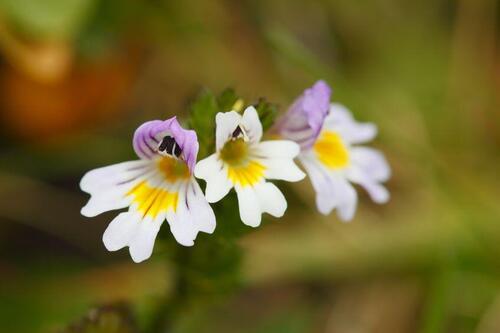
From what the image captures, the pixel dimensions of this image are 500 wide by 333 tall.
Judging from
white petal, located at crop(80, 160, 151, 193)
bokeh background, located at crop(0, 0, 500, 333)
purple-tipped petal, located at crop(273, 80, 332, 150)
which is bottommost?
white petal, located at crop(80, 160, 151, 193)

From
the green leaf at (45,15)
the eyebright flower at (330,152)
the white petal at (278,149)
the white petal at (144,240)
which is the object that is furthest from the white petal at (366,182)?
the green leaf at (45,15)

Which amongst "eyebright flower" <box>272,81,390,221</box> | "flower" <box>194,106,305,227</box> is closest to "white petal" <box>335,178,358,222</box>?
"eyebright flower" <box>272,81,390,221</box>

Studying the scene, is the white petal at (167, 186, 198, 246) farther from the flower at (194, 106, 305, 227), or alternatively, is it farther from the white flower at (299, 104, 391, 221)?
the white flower at (299, 104, 391, 221)

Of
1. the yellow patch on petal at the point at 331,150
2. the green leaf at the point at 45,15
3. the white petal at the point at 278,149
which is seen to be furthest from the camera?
the green leaf at the point at 45,15

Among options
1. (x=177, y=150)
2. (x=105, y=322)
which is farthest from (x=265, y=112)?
(x=105, y=322)

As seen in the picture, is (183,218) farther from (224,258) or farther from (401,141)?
(401,141)

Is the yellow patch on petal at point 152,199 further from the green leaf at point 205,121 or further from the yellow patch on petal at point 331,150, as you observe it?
the yellow patch on petal at point 331,150

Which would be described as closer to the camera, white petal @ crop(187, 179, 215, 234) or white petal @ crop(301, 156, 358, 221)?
white petal @ crop(187, 179, 215, 234)
